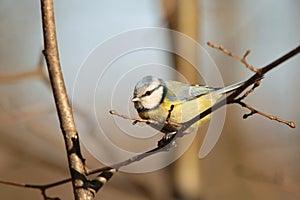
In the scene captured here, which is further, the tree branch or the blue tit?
the blue tit

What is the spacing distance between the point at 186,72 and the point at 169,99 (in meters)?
0.48

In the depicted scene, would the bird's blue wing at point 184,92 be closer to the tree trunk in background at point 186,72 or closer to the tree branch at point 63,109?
the tree branch at point 63,109

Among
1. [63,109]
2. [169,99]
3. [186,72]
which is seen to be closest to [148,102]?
[169,99]

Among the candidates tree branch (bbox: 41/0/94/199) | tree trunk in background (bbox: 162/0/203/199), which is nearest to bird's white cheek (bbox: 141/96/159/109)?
tree branch (bbox: 41/0/94/199)

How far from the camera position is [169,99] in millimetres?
979

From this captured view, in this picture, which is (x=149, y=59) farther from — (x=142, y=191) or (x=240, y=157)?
(x=240, y=157)

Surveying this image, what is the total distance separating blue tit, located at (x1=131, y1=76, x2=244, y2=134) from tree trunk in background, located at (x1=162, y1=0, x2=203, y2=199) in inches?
17.4

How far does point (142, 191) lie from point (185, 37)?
1.52 ft

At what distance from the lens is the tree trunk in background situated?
1.43 m

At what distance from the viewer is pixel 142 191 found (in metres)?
1.36

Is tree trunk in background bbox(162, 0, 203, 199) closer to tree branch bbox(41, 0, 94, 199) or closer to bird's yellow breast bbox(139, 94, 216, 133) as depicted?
bird's yellow breast bbox(139, 94, 216, 133)

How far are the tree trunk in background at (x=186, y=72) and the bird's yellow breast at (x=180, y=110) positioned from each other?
1.54ft

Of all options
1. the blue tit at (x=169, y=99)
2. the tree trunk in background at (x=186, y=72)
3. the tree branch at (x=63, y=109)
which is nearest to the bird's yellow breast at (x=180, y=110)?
the blue tit at (x=169, y=99)

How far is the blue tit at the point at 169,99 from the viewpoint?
93cm
